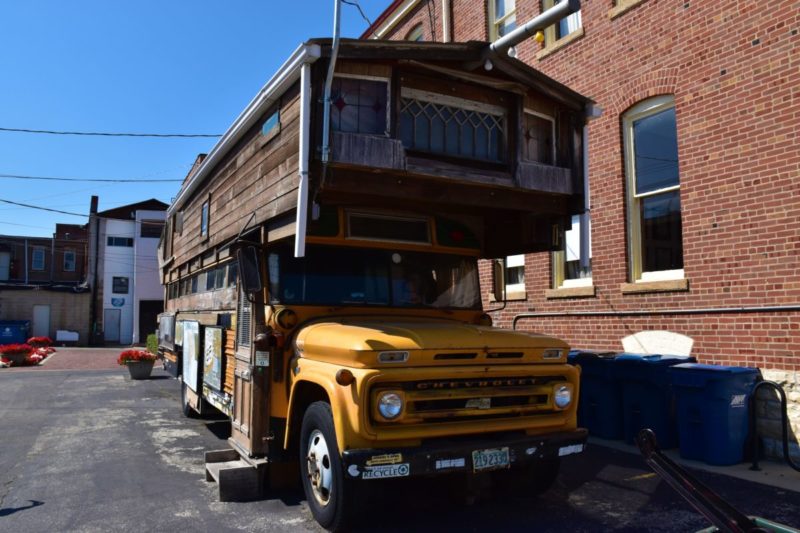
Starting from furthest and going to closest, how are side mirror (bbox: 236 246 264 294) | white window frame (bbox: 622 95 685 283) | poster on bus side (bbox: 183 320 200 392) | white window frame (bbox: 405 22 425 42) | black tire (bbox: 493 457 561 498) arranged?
white window frame (bbox: 405 22 425 42), white window frame (bbox: 622 95 685 283), poster on bus side (bbox: 183 320 200 392), side mirror (bbox: 236 246 264 294), black tire (bbox: 493 457 561 498)

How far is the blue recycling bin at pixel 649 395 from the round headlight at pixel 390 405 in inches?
162

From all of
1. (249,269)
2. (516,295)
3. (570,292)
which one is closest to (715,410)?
(570,292)

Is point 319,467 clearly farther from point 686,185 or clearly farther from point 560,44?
point 560,44

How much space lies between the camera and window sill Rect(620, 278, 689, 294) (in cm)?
757

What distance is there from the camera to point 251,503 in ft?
16.4

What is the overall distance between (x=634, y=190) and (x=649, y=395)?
10.1 ft

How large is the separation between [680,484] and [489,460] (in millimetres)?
1302

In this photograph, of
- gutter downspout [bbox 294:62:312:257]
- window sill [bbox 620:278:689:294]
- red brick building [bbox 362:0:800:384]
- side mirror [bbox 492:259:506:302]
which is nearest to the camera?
gutter downspout [bbox 294:62:312:257]

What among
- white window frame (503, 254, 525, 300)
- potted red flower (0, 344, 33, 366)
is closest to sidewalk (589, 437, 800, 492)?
white window frame (503, 254, 525, 300)

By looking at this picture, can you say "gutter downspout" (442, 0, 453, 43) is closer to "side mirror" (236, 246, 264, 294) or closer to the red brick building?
the red brick building

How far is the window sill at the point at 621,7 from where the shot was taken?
8594mm

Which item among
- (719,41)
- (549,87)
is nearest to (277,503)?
(549,87)

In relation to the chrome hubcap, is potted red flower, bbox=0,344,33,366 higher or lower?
lower

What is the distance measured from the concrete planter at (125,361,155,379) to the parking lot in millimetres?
7760
